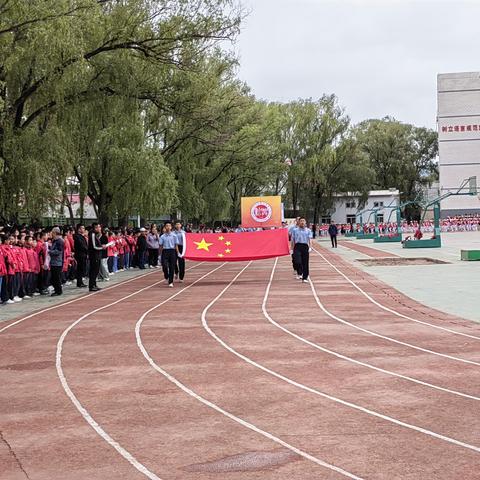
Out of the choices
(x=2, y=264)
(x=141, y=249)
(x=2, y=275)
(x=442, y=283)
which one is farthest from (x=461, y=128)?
(x=2, y=264)

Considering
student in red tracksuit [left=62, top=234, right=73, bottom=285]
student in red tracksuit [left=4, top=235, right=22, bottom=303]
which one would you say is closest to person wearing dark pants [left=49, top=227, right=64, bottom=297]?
student in red tracksuit [left=62, top=234, right=73, bottom=285]

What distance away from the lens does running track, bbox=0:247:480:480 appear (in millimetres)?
4805

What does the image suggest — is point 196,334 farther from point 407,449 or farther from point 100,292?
point 100,292

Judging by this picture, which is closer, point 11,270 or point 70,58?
point 11,270

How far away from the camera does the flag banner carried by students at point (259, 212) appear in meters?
34.8

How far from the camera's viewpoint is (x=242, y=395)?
6688 millimetres

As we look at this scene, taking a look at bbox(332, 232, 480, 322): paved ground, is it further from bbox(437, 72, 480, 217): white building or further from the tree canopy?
bbox(437, 72, 480, 217): white building

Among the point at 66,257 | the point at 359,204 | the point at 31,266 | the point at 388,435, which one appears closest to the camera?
the point at 388,435

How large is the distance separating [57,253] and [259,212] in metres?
18.4

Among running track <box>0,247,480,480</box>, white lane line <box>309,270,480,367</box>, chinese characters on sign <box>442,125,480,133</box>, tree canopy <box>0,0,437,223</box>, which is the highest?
chinese characters on sign <box>442,125,480,133</box>

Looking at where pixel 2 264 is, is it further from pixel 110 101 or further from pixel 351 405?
pixel 351 405

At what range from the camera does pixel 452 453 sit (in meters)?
4.89

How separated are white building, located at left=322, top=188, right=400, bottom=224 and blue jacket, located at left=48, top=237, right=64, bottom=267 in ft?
207

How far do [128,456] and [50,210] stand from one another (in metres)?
18.4
